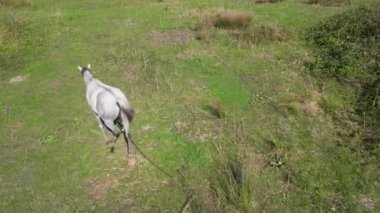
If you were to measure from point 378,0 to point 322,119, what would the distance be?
8.70 metres

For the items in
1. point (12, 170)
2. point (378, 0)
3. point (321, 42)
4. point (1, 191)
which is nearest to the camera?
point (1, 191)

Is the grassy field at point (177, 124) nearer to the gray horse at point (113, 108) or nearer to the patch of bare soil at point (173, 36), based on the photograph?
the patch of bare soil at point (173, 36)

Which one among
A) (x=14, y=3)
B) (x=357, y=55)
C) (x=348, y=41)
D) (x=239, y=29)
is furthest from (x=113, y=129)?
(x=14, y=3)

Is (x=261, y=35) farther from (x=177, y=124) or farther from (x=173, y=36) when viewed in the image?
(x=177, y=124)

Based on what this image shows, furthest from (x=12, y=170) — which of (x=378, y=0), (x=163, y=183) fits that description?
(x=378, y=0)

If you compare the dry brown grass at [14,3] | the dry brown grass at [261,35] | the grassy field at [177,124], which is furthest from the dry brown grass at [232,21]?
the dry brown grass at [14,3]

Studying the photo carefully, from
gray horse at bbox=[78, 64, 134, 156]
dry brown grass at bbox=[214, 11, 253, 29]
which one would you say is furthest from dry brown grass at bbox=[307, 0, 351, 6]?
gray horse at bbox=[78, 64, 134, 156]

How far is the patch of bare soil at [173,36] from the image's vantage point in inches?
522

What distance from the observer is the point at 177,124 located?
9.23m

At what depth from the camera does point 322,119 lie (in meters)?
9.43

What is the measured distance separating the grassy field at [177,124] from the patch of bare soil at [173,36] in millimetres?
32

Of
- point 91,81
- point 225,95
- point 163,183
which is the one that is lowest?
point 163,183

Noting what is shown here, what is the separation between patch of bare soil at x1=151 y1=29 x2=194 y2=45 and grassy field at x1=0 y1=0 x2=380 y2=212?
32 millimetres

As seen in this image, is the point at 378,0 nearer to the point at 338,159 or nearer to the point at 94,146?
the point at 338,159
